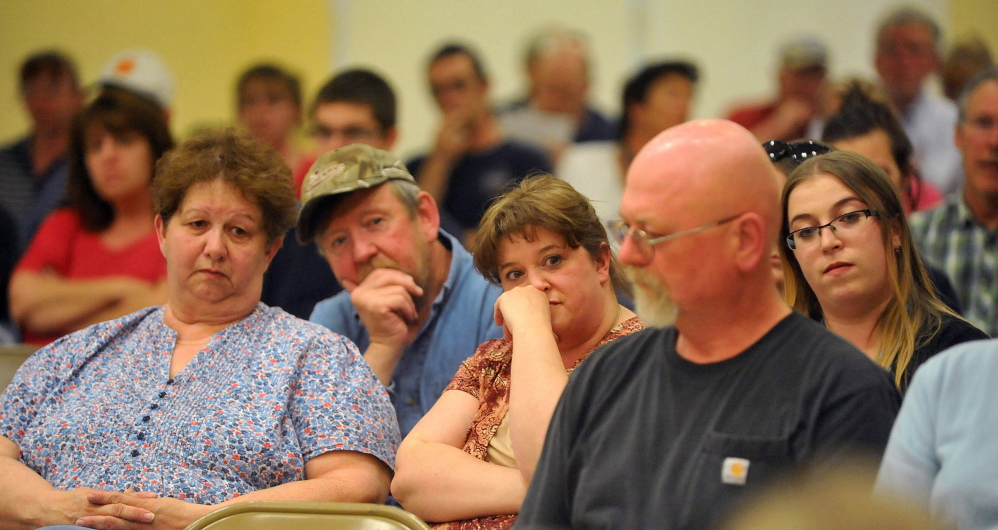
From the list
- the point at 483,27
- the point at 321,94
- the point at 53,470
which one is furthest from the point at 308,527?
the point at 483,27

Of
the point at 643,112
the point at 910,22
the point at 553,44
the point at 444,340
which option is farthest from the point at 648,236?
the point at 910,22

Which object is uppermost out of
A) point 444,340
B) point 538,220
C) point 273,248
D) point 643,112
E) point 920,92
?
point 920,92

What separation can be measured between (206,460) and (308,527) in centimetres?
33

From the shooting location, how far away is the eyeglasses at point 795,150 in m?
2.23

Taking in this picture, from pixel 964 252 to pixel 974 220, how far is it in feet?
0.33

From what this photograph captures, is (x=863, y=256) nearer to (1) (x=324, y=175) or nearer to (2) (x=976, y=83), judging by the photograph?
(1) (x=324, y=175)

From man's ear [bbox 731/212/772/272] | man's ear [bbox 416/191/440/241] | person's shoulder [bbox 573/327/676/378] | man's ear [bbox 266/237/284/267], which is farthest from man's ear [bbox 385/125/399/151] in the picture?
man's ear [bbox 731/212/772/272]

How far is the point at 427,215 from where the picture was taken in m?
2.45

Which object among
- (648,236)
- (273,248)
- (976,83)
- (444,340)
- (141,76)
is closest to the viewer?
(648,236)

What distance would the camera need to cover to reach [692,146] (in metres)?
1.33

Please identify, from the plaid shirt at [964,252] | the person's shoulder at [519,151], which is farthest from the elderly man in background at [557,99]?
the plaid shirt at [964,252]

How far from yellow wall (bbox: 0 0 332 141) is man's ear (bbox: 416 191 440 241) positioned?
11.0ft

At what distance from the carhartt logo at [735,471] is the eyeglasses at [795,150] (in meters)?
1.17

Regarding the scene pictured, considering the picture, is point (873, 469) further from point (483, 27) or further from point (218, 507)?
point (483, 27)
